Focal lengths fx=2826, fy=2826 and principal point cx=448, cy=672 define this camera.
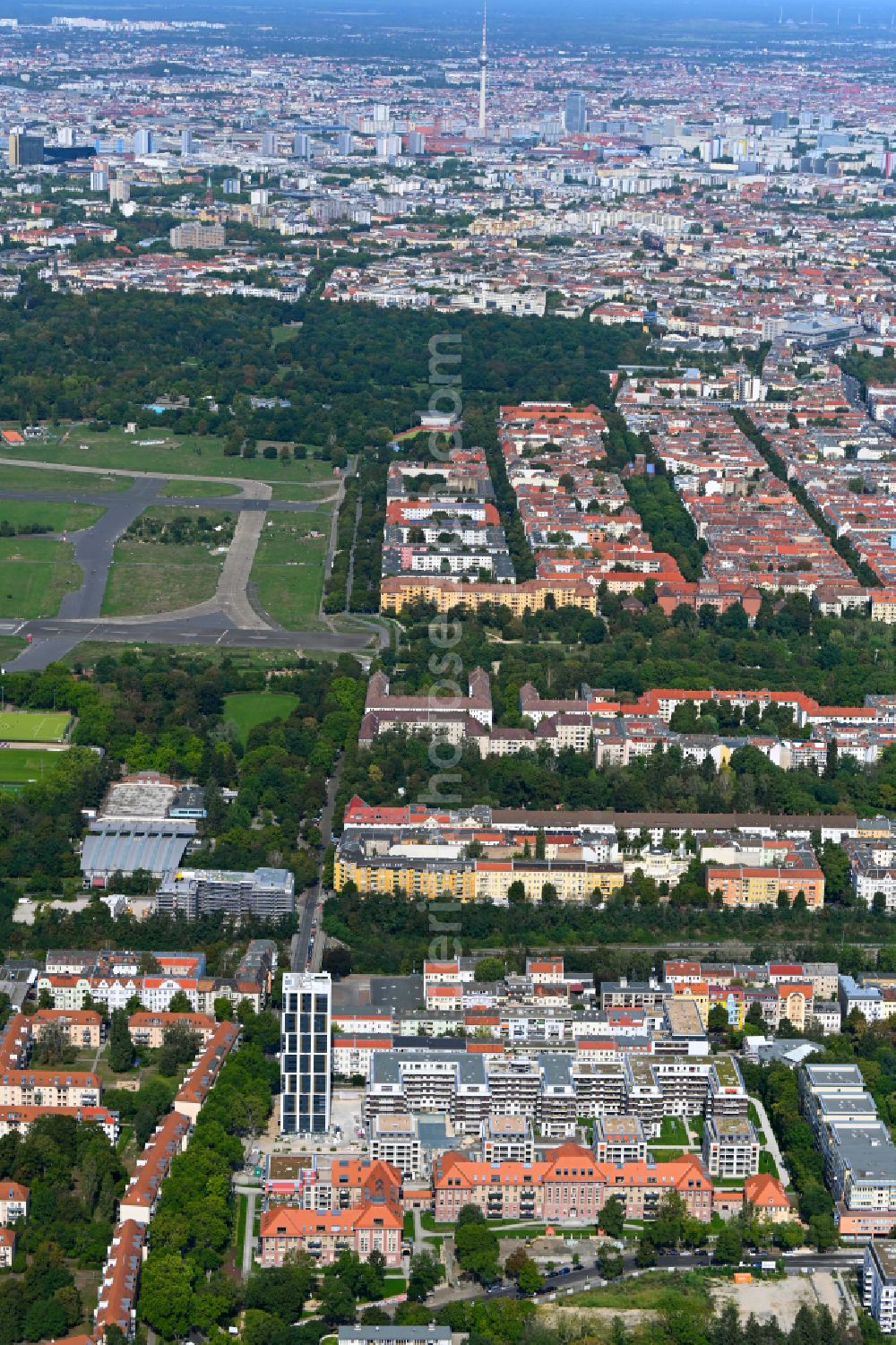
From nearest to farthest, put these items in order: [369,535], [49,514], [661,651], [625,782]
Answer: [625,782]
[661,651]
[369,535]
[49,514]

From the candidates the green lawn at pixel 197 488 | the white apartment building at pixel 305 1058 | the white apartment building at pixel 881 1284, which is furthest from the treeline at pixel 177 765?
the green lawn at pixel 197 488

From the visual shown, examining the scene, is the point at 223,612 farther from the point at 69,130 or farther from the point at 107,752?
the point at 69,130

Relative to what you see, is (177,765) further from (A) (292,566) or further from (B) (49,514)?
(B) (49,514)

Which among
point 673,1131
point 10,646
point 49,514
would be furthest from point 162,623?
point 673,1131

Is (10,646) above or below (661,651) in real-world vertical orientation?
below

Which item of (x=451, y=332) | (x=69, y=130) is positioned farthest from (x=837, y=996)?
(x=69, y=130)

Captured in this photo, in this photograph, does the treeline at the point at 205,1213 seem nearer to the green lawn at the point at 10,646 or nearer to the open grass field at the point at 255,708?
the open grass field at the point at 255,708
